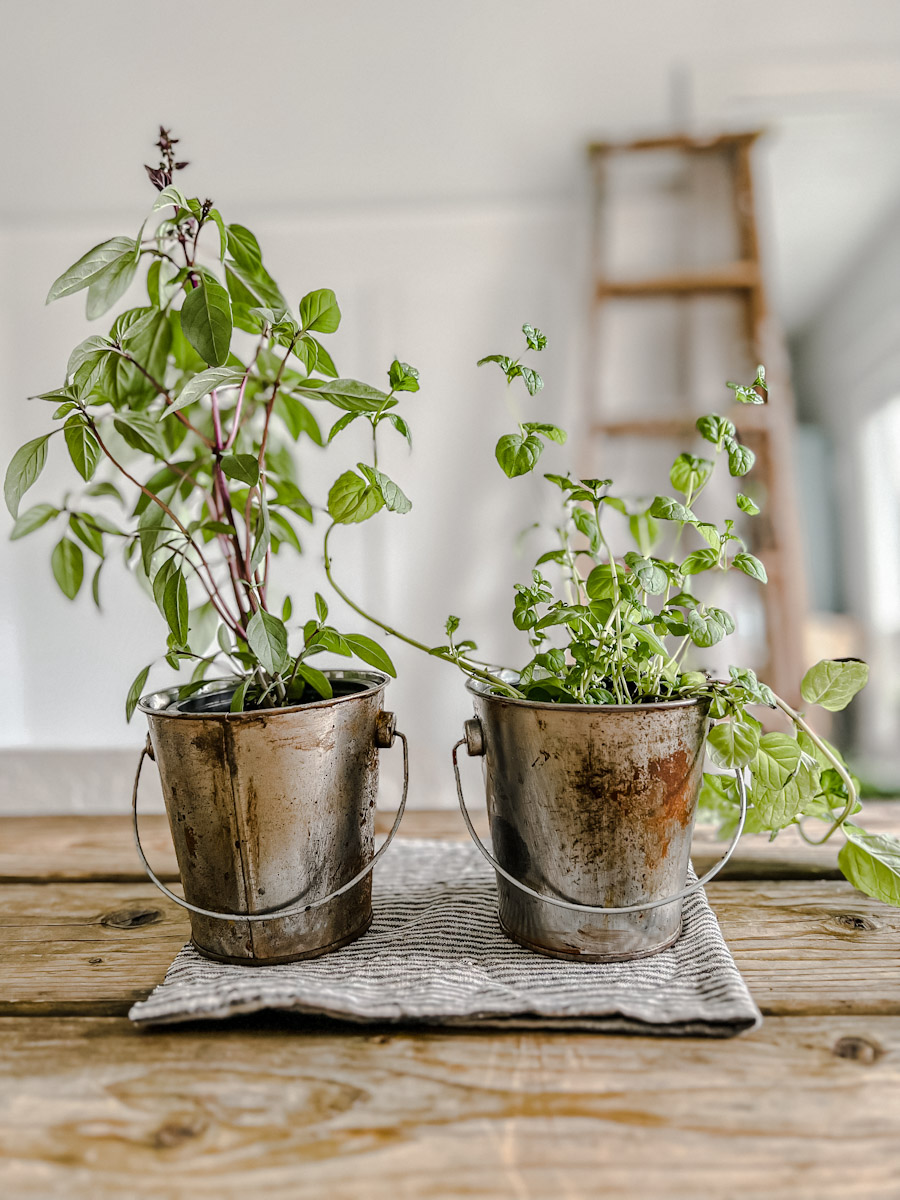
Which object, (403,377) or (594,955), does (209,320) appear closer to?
(403,377)

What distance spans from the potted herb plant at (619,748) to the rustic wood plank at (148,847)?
19 cm

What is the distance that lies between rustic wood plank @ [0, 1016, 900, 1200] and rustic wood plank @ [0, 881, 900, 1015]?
0.04 metres

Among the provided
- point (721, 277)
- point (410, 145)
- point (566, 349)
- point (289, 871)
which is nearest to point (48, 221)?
point (410, 145)

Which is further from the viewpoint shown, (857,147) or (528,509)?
(857,147)

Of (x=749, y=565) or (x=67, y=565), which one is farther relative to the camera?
(x=67, y=565)

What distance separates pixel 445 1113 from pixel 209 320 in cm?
53

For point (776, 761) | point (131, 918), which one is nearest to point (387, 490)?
point (776, 761)

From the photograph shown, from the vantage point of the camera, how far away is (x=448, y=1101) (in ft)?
1.55

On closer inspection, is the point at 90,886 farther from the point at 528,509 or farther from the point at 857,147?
the point at 857,147

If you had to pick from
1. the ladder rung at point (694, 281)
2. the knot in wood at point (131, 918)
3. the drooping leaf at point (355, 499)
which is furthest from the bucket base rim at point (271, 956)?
the ladder rung at point (694, 281)

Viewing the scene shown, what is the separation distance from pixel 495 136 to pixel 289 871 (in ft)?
4.96

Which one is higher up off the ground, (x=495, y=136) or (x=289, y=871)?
(x=495, y=136)

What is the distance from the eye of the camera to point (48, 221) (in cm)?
162

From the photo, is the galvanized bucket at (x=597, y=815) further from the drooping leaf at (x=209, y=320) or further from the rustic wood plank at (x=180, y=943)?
the drooping leaf at (x=209, y=320)
